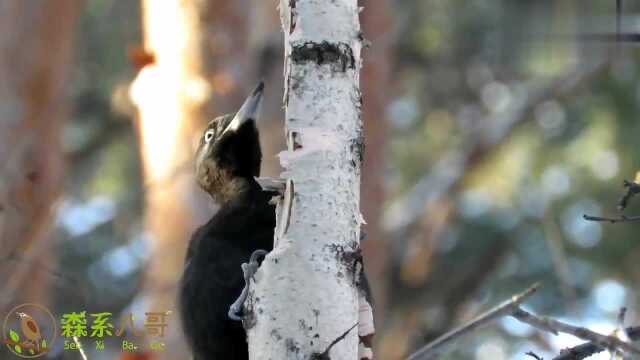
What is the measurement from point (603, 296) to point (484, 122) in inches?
68.9

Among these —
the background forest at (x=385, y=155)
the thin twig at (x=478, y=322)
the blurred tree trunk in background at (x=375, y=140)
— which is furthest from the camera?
the blurred tree trunk in background at (x=375, y=140)

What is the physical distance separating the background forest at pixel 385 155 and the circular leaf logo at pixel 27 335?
0.66 feet

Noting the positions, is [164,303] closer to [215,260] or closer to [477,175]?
[215,260]

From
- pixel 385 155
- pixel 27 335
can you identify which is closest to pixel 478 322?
pixel 27 335

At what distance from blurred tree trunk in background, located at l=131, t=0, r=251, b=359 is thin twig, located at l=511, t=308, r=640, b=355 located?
155 inches

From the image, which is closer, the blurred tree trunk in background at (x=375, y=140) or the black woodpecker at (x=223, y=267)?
the black woodpecker at (x=223, y=267)

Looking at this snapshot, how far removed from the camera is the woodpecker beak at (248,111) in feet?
14.0

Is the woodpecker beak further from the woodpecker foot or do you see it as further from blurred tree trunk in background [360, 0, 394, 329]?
blurred tree trunk in background [360, 0, 394, 329]

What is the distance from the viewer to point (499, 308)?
2.07m

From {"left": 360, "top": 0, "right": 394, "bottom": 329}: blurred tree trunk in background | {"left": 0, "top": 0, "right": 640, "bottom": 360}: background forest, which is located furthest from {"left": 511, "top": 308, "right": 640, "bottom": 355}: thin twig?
{"left": 360, "top": 0, "right": 394, "bottom": 329}: blurred tree trunk in background

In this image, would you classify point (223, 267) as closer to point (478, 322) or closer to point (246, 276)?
point (246, 276)

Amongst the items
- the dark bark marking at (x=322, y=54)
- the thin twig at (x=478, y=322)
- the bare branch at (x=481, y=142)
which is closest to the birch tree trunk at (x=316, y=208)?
the dark bark marking at (x=322, y=54)

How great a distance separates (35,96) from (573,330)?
196 inches

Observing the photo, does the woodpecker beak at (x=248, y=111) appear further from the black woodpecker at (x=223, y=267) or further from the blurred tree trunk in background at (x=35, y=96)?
the blurred tree trunk in background at (x=35, y=96)
